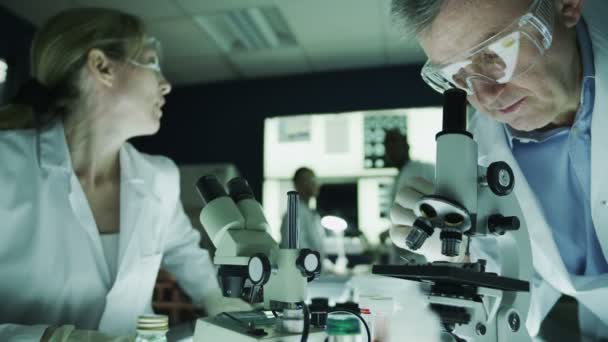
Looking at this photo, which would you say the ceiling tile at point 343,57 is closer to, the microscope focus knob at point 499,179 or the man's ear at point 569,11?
the man's ear at point 569,11

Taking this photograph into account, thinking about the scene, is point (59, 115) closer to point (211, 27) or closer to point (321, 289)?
point (321, 289)

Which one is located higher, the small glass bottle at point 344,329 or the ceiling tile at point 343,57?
the ceiling tile at point 343,57

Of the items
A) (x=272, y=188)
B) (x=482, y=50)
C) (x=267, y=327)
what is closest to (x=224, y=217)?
(x=267, y=327)

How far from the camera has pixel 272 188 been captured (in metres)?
5.00

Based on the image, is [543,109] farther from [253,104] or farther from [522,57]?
[253,104]

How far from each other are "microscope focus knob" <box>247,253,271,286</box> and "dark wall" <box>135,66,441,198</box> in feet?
13.9

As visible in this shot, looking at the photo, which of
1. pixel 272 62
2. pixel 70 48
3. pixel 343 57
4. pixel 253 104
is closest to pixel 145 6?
pixel 272 62

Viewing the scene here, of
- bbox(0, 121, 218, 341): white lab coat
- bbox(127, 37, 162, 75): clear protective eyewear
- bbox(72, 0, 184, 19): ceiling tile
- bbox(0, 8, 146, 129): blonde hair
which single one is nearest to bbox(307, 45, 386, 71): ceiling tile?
bbox(72, 0, 184, 19): ceiling tile

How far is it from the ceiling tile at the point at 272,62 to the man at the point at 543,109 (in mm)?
3520

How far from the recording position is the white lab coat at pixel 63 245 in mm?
1286

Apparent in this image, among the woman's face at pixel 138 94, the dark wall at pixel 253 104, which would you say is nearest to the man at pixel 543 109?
the woman's face at pixel 138 94

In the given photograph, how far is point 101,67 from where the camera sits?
1603mm

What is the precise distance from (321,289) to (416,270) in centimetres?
137

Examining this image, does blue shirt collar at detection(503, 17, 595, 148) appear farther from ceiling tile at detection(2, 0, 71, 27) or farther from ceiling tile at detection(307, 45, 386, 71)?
ceiling tile at detection(2, 0, 71, 27)
